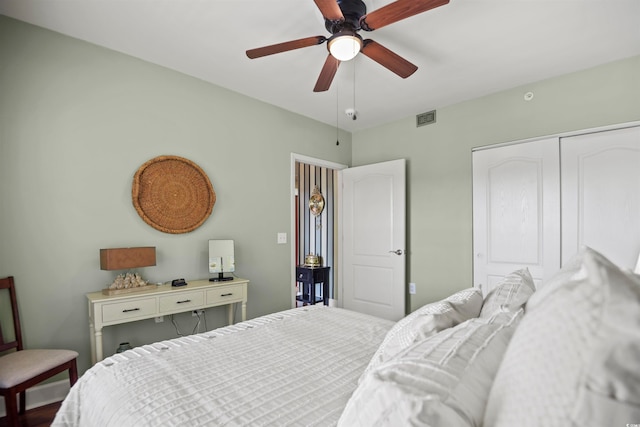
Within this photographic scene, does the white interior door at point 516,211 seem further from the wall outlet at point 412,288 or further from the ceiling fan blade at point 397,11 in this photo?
the ceiling fan blade at point 397,11

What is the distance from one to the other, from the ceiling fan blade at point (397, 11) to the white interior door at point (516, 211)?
83.3 inches

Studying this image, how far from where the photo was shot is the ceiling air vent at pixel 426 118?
3715mm

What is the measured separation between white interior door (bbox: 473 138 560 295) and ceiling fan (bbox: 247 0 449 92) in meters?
1.66

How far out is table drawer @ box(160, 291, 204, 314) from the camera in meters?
2.44

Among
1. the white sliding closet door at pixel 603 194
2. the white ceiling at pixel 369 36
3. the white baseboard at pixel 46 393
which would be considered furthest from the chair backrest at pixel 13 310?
the white sliding closet door at pixel 603 194

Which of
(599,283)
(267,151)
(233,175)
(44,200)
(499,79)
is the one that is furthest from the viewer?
(267,151)

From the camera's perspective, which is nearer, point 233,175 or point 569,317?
point 569,317

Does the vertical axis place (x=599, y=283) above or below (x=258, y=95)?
below

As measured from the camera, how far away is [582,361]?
422 mm

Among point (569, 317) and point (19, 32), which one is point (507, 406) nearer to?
point (569, 317)

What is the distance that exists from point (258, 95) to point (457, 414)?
3.42 meters

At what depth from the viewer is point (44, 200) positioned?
7.25 ft

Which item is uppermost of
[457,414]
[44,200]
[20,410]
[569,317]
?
[44,200]

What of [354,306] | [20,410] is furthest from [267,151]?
[20,410]
